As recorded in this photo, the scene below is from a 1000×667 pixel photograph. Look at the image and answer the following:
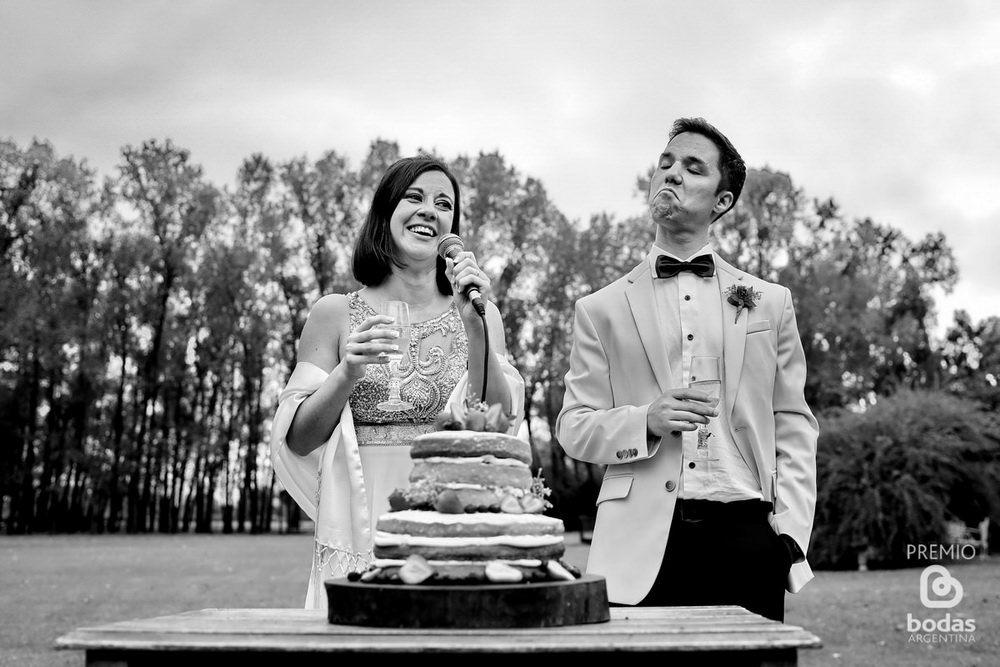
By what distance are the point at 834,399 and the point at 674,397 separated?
35.9 m

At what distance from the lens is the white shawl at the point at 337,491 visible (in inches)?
172

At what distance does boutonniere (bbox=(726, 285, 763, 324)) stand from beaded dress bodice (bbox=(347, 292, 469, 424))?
1.21m

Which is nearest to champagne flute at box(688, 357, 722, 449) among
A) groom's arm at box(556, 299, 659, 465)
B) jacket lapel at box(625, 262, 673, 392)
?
jacket lapel at box(625, 262, 673, 392)

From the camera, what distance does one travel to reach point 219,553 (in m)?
27.4

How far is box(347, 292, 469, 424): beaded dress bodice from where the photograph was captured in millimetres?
4562

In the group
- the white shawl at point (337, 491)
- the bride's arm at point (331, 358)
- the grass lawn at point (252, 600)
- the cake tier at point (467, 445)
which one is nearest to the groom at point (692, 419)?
the white shawl at point (337, 491)

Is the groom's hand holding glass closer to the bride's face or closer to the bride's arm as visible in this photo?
the bride's arm

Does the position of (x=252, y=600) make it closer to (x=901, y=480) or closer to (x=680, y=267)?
(x=680, y=267)

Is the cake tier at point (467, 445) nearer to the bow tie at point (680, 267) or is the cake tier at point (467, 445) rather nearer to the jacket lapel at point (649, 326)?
the jacket lapel at point (649, 326)

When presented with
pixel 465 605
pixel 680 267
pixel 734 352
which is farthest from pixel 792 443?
pixel 465 605

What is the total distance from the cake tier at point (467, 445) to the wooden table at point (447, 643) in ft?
2.03

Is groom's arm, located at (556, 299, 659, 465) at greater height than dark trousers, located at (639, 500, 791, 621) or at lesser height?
greater

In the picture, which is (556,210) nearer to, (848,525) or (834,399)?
(834,399)

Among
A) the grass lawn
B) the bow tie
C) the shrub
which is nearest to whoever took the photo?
the bow tie
